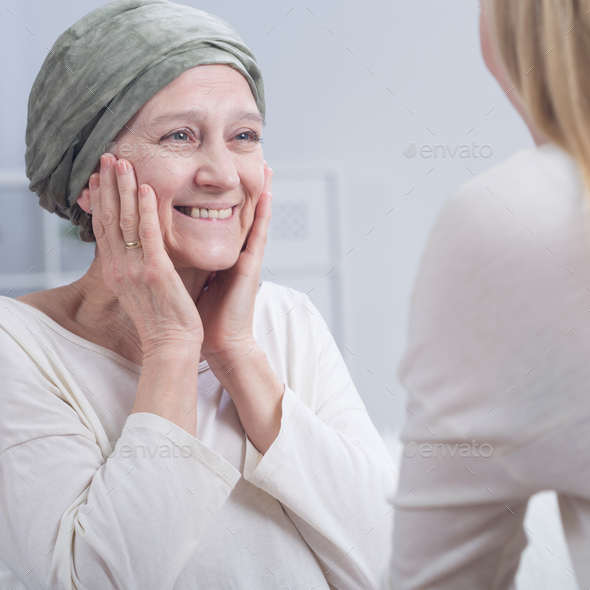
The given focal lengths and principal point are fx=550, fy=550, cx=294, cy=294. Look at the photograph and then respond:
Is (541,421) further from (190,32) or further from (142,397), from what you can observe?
(190,32)

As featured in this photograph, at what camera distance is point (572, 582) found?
1312 millimetres

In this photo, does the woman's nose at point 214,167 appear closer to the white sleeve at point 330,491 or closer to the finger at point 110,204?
the finger at point 110,204

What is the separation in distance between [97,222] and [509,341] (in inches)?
29.2

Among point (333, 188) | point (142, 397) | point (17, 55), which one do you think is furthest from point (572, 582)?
point (17, 55)

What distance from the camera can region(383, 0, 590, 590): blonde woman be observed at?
0.36 metres

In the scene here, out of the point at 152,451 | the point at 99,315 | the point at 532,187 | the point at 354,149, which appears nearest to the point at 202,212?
the point at 99,315

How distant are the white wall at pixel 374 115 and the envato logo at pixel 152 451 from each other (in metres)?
1.69

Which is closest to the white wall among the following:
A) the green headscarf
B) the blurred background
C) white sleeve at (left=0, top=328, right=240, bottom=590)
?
the blurred background

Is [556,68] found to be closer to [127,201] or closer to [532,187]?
[532,187]

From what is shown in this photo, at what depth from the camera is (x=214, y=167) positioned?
932mm

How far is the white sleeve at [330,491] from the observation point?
824mm

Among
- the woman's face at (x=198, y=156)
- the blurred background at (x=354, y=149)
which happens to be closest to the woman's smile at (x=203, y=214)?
the woman's face at (x=198, y=156)

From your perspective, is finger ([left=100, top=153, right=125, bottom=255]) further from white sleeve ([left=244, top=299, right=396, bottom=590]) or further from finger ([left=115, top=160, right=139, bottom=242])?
white sleeve ([left=244, top=299, right=396, bottom=590])

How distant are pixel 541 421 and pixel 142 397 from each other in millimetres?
591
